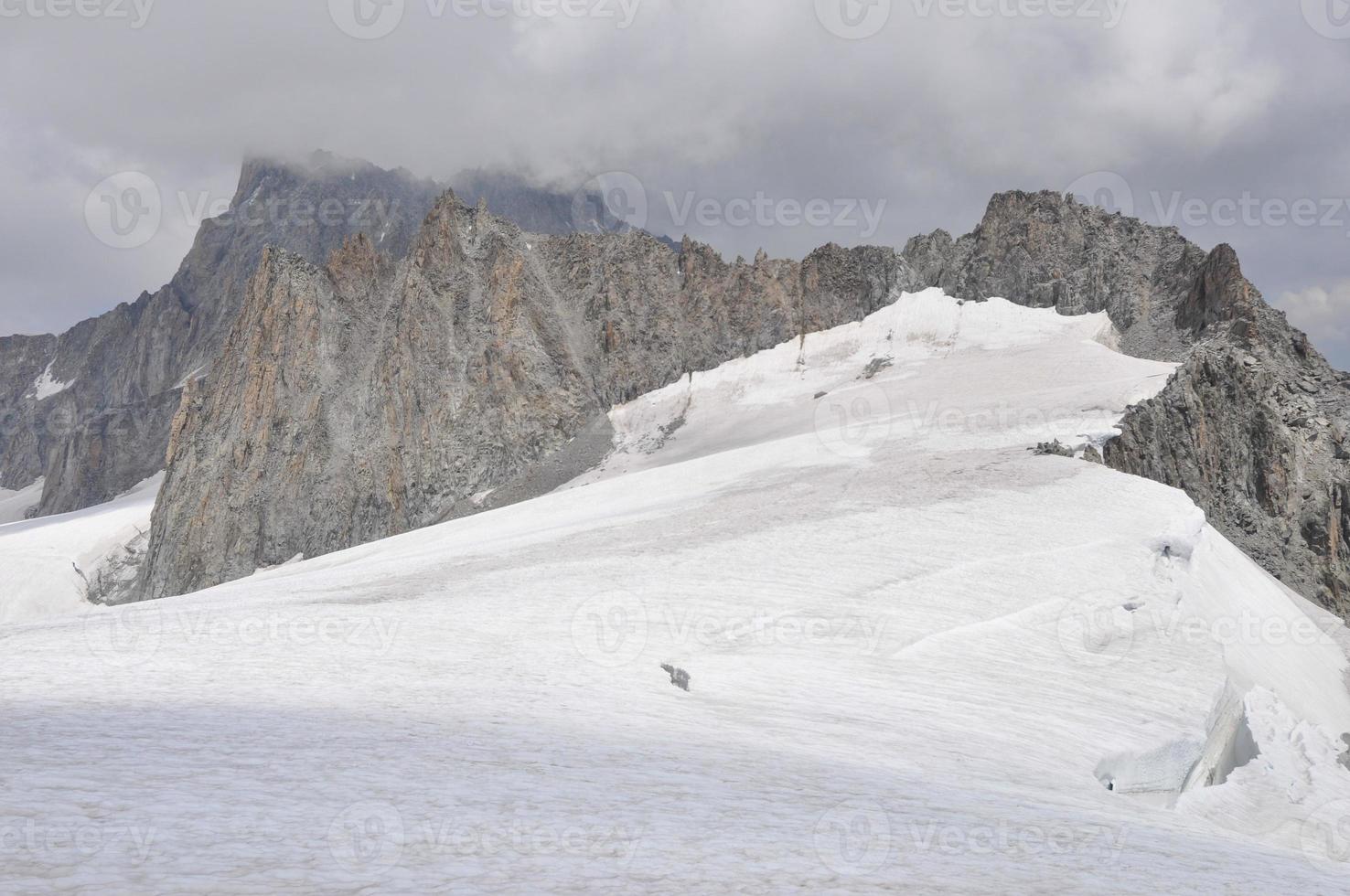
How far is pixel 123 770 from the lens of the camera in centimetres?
561

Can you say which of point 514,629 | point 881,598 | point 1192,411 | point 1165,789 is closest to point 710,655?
point 514,629

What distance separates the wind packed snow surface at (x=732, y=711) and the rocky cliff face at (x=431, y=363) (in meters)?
39.5

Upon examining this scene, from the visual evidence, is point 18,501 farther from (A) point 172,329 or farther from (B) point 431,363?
(B) point 431,363

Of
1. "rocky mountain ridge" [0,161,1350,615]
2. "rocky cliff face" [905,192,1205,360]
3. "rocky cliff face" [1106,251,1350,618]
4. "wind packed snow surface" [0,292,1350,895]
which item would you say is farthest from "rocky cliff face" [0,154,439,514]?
"wind packed snow surface" [0,292,1350,895]

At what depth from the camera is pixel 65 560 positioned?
255ft

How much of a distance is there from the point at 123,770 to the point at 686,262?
76834mm

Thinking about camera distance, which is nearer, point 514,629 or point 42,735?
point 42,735

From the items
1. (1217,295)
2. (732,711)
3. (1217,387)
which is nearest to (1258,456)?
(1217,387)

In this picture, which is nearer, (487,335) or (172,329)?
(487,335)

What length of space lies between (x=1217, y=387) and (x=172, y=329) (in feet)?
528

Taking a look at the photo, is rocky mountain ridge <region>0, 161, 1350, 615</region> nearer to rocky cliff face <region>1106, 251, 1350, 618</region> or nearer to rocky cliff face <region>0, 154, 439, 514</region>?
rocky cliff face <region>1106, 251, 1350, 618</region>

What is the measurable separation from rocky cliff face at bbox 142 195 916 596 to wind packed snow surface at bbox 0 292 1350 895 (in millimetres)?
39516

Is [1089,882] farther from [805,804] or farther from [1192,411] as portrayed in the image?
[1192,411]

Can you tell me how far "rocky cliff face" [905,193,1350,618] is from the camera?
115ft
